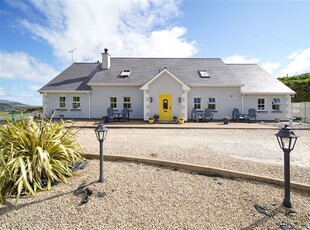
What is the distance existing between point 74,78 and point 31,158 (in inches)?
658

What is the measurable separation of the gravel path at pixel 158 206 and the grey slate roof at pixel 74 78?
1495cm

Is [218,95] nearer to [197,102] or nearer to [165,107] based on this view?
[197,102]

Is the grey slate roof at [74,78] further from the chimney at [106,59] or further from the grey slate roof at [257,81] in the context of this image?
the grey slate roof at [257,81]

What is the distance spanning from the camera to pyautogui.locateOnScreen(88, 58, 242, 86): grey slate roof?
54.5 ft

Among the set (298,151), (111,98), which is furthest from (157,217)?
(111,98)

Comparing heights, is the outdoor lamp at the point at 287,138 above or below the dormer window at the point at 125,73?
below

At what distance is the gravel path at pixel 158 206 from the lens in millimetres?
2623

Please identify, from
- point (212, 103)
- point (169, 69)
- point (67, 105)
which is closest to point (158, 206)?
point (212, 103)

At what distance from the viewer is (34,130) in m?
4.22

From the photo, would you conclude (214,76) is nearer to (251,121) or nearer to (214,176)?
(251,121)

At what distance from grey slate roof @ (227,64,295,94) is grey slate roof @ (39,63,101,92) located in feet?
51.3

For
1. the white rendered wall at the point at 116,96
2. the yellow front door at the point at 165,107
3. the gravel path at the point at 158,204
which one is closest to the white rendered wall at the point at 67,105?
the white rendered wall at the point at 116,96

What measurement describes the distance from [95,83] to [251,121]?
14.6 metres

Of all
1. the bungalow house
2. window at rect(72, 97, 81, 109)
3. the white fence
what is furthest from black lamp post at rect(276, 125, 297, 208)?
the white fence
